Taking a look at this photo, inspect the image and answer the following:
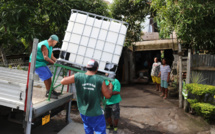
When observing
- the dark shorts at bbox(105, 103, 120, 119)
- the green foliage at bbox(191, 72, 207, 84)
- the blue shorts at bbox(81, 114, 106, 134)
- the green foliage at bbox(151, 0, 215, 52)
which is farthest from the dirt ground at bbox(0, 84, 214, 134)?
the green foliage at bbox(151, 0, 215, 52)

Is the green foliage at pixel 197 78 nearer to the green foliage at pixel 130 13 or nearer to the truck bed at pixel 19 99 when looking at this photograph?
the truck bed at pixel 19 99

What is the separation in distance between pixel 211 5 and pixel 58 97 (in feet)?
15.4

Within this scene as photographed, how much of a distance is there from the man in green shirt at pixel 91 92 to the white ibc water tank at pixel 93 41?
532 mm

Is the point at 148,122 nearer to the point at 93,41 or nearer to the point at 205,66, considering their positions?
the point at 205,66

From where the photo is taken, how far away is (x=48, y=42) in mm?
3824

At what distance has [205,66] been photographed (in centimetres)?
584

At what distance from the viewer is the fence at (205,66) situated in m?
5.75

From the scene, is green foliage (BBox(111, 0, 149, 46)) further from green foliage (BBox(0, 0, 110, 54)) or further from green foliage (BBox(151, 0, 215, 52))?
green foliage (BBox(151, 0, 215, 52))

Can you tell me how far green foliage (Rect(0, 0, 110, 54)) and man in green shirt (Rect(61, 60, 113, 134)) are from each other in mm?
4528

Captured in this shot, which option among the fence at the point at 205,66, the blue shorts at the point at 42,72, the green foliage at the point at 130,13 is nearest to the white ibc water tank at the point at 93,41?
the blue shorts at the point at 42,72

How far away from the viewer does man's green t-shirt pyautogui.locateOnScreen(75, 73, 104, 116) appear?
279cm

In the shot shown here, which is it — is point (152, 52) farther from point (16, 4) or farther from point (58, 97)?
point (58, 97)

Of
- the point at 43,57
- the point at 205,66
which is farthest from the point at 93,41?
the point at 205,66

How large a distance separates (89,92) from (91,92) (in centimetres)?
3
